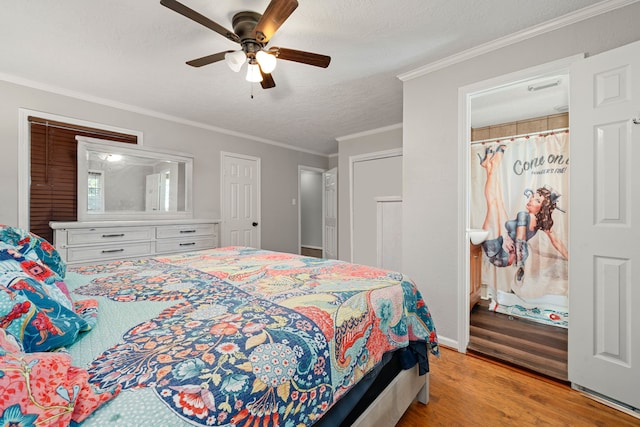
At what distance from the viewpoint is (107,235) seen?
9.28ft

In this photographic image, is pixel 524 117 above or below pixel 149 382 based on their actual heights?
above

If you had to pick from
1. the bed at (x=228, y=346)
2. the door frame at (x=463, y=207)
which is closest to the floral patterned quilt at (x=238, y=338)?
the bed at (x=228, y=346)

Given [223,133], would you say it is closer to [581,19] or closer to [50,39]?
[50,39]

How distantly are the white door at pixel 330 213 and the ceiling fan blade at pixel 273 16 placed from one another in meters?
3.72

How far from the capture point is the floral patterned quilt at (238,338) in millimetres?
603

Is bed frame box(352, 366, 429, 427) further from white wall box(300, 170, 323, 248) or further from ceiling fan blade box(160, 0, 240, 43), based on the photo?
white wall box(300, 170, 323, 248)

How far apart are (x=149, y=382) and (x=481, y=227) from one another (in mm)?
3638

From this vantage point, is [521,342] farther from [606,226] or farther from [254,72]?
[254,72]

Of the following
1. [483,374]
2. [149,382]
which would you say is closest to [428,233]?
[483,374]

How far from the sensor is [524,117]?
10.2 feet

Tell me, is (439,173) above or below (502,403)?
above

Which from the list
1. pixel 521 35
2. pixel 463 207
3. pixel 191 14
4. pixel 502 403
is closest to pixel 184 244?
pixel 191 14

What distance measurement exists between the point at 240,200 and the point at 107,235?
1.90 metres

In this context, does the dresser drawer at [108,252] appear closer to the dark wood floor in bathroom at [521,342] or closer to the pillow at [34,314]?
the pillow at [34,314]
